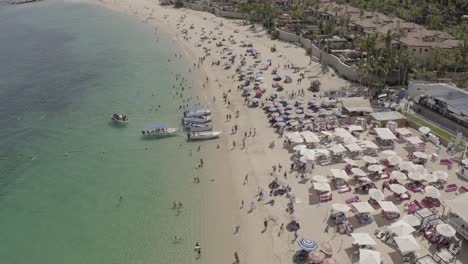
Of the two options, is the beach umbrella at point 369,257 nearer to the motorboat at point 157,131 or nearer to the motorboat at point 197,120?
the motorboat at point 197,120

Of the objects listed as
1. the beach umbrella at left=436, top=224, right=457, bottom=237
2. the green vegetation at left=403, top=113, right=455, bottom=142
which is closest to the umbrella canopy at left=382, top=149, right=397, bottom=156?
the green vegetation at left=403, top=113, right=455, bottom=142

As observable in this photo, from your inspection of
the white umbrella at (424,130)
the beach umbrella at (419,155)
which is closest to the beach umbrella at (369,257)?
the beach umbrella at (419,155)

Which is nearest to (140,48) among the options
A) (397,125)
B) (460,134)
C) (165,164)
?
(165,164)

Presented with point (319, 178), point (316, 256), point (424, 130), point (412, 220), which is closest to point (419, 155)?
point (424, 130)

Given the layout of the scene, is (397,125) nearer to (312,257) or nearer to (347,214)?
(347,214)

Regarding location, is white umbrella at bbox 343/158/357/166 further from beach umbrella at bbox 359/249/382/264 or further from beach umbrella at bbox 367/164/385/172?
beach umbrella at bbox 359/249/382/264

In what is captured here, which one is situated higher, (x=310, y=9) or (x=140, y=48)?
(x=310, y=9)
